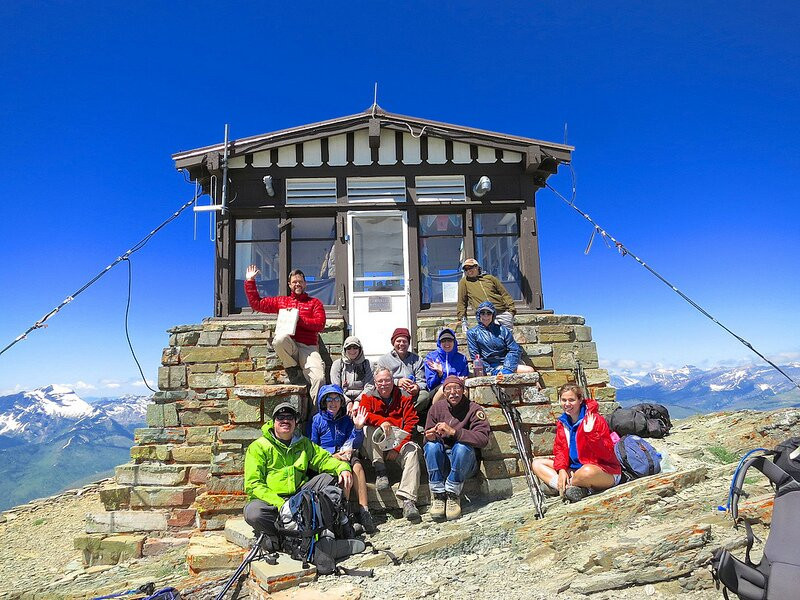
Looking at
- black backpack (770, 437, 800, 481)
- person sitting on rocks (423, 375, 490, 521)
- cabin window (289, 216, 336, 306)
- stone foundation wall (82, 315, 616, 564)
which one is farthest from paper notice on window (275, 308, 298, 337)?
black backpack (770, 437, 800, 481)

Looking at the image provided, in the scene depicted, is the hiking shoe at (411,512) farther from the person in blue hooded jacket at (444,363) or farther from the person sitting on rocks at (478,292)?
the person sitting on rocks at (478,292)

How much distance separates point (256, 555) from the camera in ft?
16.4

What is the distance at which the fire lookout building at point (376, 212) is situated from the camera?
995cm

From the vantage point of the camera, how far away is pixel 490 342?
741cm

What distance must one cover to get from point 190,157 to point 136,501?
20.6 ft

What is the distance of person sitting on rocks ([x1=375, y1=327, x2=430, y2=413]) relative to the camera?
6.42m

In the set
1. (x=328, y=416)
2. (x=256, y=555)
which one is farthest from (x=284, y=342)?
(x=256, y=555)

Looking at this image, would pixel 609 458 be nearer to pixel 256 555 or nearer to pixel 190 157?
pixel 256 555

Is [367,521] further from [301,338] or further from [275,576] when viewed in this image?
[301,338]

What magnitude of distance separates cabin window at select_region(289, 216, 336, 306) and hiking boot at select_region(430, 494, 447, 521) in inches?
210

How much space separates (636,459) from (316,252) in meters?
6.79

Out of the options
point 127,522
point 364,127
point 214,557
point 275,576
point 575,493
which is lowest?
point 127,522

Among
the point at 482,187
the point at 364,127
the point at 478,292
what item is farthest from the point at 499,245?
the point at 364,127

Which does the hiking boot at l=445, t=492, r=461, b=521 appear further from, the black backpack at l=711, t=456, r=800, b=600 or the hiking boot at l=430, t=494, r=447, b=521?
the black backpack at l=711, t=456, r=800, b=600
